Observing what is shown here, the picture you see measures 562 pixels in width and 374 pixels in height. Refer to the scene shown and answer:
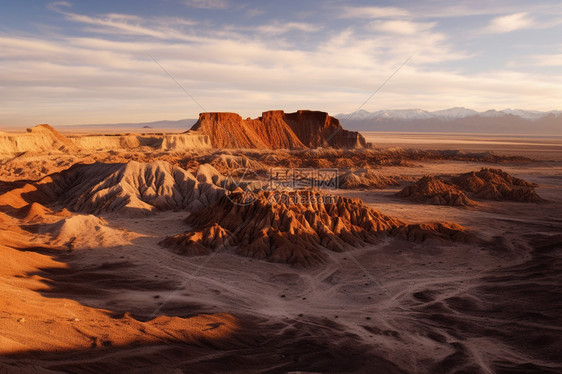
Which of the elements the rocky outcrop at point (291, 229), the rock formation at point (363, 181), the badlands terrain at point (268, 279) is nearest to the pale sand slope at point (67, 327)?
the badlands terrain at point (268, 279)

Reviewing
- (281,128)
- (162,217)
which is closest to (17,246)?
(162,217)

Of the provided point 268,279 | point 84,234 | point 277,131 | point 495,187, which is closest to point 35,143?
point 277,131

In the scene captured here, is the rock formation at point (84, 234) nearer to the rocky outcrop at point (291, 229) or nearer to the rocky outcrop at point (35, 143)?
the rocky outcrop at point (291, 229)

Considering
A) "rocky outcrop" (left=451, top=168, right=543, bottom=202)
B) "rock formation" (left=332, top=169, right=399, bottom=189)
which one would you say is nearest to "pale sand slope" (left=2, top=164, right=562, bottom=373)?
"rocky outcrop" (left=451, top=168, right=543, bottom=202)

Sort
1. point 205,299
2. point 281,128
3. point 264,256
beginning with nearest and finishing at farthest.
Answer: point 205,299, point 264,256, point 281,128

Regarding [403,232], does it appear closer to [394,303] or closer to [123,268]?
[394,303]

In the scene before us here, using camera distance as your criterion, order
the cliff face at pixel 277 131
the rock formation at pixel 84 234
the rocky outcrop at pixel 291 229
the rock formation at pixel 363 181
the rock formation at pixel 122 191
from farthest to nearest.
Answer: the cliff face at pixel 277 131 < the rock formation at pixel 363 181 < the rock formation at pixel 122 191 < the rock formation at pixel 84 234 < the rocky outcrop at pixel 291 229

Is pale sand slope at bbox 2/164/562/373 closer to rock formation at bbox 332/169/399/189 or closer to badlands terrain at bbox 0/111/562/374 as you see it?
badlands terrain at bbox 0/111/562/374
